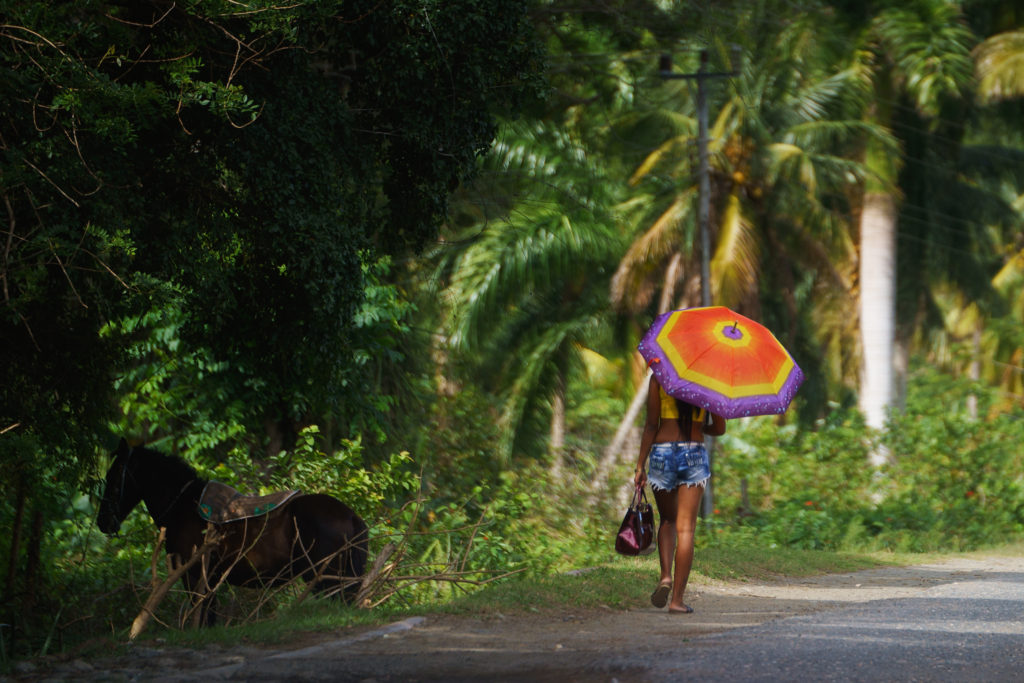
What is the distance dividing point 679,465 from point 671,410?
0.36m

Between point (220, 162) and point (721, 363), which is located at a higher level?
point (220, 162)

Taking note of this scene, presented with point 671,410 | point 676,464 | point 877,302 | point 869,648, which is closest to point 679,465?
point 676,464

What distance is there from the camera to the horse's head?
844 cm

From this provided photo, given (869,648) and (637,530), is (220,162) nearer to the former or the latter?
(637,530)

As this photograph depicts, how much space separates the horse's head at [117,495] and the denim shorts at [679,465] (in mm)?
3837

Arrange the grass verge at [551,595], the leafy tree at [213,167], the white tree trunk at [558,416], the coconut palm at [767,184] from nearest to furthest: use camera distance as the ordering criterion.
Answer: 1. the grass verge at [551,595]
2. the leafy tree at [213,167]
3. the white tree trunk at [558,416]
4. the coconut palm at [767,184]

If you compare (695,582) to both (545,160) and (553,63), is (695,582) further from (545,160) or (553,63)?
(545,160)

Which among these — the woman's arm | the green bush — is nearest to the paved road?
the woman's arm

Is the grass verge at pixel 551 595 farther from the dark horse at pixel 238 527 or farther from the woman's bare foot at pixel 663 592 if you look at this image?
the dark horse at pixel 238 527

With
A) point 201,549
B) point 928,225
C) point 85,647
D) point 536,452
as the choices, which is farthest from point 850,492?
point 85,647

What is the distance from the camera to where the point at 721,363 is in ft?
24.3

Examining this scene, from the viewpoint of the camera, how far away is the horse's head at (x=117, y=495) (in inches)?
332

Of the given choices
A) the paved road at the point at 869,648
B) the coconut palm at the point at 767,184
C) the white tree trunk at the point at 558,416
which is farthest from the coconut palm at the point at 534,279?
the paved road at the point at 869,648

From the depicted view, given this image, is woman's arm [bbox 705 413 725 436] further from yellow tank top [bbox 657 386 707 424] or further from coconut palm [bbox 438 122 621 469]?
coconut palm [bbox 438 122 621 469]
